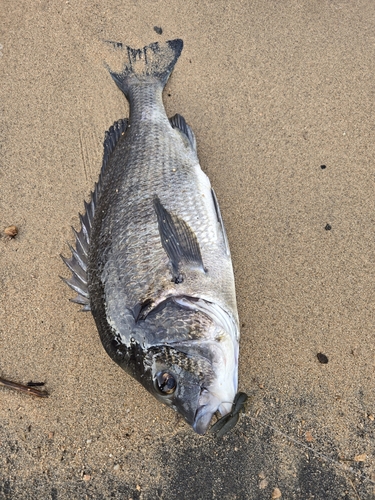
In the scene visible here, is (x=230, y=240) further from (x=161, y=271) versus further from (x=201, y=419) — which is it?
(x=201, y=419)

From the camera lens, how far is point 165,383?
6.94 feet

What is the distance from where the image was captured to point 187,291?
7.87 ft

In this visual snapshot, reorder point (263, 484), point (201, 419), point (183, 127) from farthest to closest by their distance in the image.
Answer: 1. point (183, 127)
2. point (263, 484)
3. point (201, 419)

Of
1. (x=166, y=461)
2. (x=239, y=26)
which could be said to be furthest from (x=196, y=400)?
(x=239, y=26)

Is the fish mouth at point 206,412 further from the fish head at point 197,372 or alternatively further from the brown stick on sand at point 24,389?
the brown stick on sand at point 24,389

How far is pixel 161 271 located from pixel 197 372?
2.27 ft

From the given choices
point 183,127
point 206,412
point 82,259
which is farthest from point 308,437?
point 183,127

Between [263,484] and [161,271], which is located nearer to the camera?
[161,271]

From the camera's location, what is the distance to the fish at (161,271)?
213 centimetres

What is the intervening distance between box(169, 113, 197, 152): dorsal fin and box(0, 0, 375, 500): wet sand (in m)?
0.20

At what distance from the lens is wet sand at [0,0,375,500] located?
268 centimetres

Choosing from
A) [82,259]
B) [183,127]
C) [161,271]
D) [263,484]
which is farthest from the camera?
[183,127]

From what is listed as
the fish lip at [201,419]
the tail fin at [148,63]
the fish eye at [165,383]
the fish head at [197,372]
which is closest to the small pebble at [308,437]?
the fish head at [197,372]

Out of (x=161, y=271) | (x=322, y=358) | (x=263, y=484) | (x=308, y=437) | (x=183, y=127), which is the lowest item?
(x=263, y=484)
